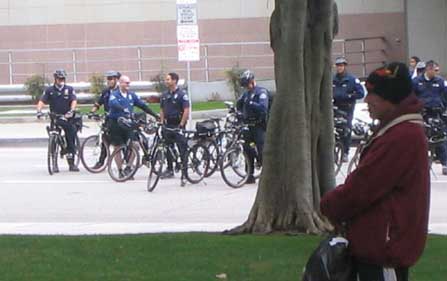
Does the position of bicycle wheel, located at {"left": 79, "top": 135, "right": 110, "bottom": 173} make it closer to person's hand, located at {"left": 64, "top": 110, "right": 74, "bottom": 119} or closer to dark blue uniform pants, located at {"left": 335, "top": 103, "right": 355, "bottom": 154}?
person's hand, located at {"left": 64, "top": 110, "right": 74, "bottom": 119}

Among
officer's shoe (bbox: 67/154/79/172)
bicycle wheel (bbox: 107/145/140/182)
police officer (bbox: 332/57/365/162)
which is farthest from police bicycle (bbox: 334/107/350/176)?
officer's shoe (bbox: 67/154/79/172)

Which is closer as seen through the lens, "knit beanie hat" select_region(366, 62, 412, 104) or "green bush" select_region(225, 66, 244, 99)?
"knit beanie hat" select_region(366, 62, 412, 104)

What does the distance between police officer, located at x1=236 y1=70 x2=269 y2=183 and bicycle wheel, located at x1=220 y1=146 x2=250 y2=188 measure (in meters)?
0.10

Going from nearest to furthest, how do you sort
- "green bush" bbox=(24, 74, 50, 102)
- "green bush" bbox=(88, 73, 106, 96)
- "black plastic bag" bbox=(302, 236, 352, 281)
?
"black plastic bag" bbox=(302, 236, 352, 281) < "green bush" bbox=(88, 73, 106, 96) < "green bush" bbox=(24, 74, 50, 102)

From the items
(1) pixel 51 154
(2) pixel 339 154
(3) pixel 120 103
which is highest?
(3) pixel 120 103

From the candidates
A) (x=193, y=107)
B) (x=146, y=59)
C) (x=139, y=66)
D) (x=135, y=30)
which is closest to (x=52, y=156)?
(x=193, y=107)

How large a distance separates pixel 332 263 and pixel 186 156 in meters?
13.4

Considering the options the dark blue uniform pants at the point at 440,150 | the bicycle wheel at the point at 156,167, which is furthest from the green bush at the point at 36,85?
the dark blue uniform pants at the point at 440,150

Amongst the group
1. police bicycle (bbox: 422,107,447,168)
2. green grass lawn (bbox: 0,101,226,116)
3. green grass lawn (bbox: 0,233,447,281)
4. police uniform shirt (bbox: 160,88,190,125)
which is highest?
police uniform shirt (bbox: 160,88,190,125)

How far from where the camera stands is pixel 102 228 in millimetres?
13602

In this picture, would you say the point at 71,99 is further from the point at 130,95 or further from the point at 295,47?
the point at 295,47

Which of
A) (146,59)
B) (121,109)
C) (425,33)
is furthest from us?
(425,33)

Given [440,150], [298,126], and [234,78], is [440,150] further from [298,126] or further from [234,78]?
[234,78]

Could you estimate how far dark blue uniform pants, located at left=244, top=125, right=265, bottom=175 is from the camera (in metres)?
19.1
